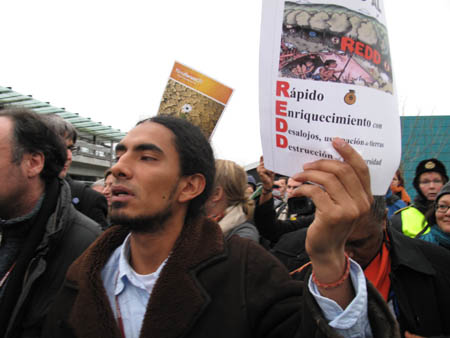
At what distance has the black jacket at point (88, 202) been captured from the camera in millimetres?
3102

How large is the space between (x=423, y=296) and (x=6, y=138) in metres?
2.40

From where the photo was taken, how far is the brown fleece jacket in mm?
1320

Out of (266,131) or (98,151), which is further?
(98,151)

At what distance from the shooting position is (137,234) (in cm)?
168

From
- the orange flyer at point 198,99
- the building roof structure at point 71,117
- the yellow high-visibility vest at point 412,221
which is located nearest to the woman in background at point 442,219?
the yellow high-visibility vest at point 412,221

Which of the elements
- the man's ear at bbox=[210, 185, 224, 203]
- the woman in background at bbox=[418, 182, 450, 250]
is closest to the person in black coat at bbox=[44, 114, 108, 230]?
the man's ear at bbox=[210, 185, 224, 203]

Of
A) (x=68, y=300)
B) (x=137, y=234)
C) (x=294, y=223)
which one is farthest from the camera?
(x=294, y=223)

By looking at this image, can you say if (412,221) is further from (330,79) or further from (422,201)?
(330,79)

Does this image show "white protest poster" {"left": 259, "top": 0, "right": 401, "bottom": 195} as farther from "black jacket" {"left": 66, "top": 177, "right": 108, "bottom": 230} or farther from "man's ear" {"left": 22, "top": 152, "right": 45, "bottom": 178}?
"black jacket" {"left": 66, "top": 177, "right": 108, "bottom": 230}

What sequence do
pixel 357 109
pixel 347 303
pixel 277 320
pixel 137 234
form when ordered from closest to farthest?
pixel 357 109 < pixel 347 303 < pixel 277 320 < pixel 137 234

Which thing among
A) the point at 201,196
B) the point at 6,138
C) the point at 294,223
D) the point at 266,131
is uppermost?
the point at 266,131

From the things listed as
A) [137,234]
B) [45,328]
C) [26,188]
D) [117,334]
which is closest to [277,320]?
[117,334]

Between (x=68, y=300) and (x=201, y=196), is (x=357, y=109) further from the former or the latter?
(x=68, y=300)

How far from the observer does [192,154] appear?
1.84 m
